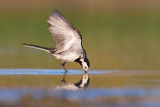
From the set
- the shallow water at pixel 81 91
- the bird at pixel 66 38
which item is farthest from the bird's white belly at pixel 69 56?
the shallow water at pixel 81 91

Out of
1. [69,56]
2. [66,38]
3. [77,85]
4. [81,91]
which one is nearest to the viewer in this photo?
[81,91]

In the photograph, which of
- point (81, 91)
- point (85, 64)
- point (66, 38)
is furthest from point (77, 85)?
point (85, 64)

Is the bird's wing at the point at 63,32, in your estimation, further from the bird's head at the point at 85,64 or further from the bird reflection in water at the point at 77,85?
the bird reflection in water at the point at 77,85

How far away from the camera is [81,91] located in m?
10.6

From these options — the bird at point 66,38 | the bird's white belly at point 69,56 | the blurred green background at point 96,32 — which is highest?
the bird at point 66,38

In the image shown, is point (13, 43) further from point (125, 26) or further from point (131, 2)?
point (131, 2)

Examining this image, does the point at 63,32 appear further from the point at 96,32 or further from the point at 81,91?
the point at 96,32

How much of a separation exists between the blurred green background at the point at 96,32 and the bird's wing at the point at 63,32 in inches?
67.6

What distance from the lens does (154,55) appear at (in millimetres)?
17766

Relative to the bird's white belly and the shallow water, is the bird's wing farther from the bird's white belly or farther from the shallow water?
the shallow water

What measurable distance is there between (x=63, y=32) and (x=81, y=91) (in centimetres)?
290

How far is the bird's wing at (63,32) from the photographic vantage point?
13.0 m

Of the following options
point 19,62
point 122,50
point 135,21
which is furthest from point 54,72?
point 135,21

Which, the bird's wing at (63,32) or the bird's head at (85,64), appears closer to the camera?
the bird's wing at (63,32)
